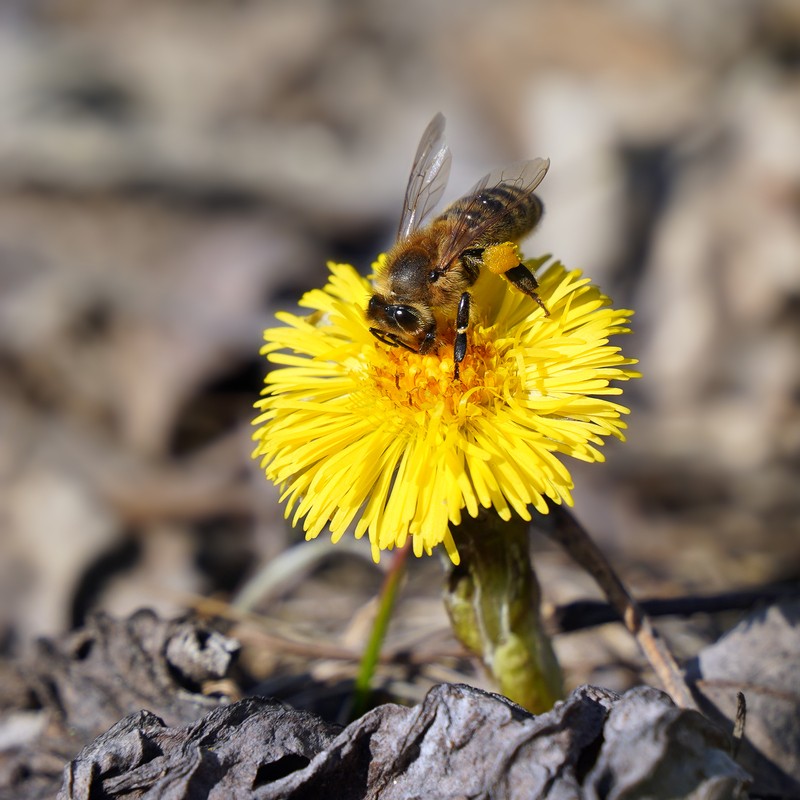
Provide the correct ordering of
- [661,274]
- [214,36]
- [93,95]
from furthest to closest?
1. [214,36]
2. [93,95]
3. [661,274]

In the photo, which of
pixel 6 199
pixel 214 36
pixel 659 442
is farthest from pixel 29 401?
pixel 214 36

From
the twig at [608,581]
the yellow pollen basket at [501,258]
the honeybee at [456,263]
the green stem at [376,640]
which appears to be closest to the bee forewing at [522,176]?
the honeybee at [456,263]

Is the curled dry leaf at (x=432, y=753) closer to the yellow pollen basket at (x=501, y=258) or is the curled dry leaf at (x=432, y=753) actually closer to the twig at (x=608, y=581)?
the twig at (x=608, y=581)

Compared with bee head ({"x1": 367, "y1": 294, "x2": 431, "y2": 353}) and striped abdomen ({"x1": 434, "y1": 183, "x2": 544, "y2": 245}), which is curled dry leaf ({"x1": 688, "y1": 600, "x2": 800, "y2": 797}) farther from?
striped abdomen ({"x1": 434, "y1": 183, "x2": 544, "y2": 245})

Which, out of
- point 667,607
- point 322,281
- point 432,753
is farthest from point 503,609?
point 322,281

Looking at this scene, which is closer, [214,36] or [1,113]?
[1,113]

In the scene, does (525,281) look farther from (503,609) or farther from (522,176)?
(503,609)

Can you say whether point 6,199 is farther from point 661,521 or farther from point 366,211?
point 661,521

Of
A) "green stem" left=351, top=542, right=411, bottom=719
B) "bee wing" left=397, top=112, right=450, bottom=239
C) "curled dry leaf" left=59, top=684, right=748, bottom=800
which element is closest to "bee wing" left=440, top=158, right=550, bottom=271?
"bee wing" left=397, top=112, right=450, bottom=239

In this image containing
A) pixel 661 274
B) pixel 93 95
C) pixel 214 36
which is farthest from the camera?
pixel 214 36
